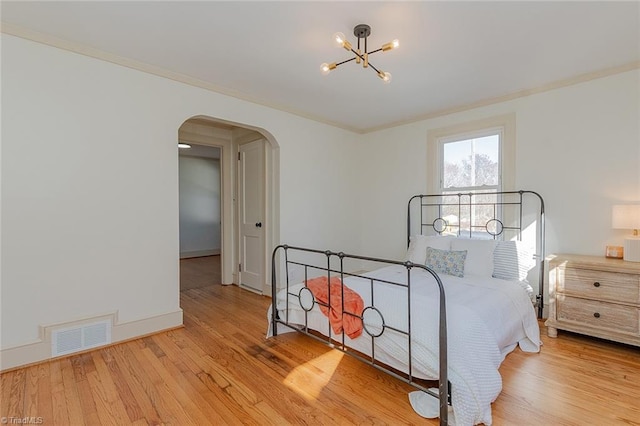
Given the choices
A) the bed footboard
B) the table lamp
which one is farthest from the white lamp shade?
the bed footboard

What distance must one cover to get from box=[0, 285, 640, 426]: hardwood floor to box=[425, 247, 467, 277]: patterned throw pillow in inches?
32.7

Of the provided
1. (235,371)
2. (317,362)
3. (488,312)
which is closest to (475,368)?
(488,312)

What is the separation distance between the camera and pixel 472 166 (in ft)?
12.3

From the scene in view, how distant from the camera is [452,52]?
99.2 inches

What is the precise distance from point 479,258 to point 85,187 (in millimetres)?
3576

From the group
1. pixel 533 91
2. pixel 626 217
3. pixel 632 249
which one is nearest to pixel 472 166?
pixel 533 91

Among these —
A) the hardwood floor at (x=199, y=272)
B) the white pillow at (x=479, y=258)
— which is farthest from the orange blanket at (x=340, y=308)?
the hardwood floor at (x=199, y=272)

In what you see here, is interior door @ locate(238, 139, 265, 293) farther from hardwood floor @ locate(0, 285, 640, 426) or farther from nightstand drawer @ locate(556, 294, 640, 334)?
nightstand drawer @ locate(556, 294, 640, 334)

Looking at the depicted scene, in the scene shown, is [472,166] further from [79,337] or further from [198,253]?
[198,253]

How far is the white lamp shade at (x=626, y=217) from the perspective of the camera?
2516mm

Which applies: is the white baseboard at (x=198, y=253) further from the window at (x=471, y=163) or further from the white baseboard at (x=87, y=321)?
the window at (x=471, y=163)

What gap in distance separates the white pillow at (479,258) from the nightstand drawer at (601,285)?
0.60 metres

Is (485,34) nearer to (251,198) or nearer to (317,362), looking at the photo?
(317,362)

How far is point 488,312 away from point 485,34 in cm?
203
